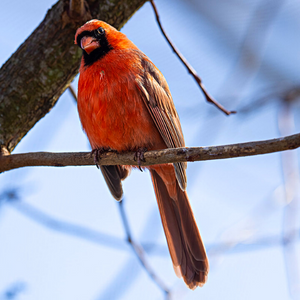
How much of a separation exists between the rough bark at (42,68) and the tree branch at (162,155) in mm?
339

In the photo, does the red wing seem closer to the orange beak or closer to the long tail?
the long tail

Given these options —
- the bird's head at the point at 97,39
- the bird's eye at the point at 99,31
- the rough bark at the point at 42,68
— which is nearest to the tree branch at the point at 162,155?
the rough bark at the point at 42,68

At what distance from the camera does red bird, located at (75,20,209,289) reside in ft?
9.83

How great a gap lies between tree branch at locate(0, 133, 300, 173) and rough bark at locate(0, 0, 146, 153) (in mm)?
339

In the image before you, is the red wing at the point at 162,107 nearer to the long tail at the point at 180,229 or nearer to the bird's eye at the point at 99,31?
the long tail at the point at 180,229

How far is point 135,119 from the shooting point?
3010 mm

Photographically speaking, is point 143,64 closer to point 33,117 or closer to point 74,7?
point 74,7

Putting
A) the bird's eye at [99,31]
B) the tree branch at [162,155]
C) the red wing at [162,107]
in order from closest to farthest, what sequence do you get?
the tree branch at [162,155]
the red wing at [162,107]
the bird's eye at [99,31]

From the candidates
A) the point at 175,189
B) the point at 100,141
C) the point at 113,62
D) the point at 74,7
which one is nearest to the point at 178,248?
the point at 175,189

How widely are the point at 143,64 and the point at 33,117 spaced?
1023 mm

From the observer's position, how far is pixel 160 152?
242 cm

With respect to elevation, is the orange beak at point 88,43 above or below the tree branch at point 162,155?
above

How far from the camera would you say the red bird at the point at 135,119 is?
2996mm

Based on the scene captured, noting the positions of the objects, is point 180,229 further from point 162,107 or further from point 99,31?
point 99,31
